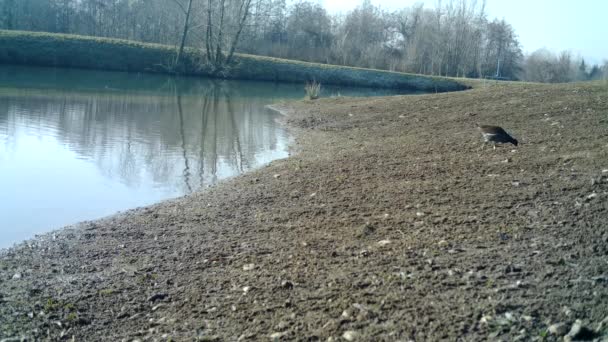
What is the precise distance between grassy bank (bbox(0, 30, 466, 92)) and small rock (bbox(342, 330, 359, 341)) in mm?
38278

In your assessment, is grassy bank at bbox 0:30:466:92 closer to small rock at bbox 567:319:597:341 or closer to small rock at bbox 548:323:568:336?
small rock at bbox 548:323:568:336

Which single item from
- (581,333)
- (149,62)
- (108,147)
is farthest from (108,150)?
(149,62)

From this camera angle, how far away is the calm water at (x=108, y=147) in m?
9.02

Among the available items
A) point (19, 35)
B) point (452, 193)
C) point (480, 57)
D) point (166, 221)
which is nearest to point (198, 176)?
point (166, 221)

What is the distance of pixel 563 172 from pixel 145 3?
171ft

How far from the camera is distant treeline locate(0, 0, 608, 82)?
48.8 m

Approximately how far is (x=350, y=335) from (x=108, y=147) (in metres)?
11.3

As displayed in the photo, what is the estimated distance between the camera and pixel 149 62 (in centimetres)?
4178

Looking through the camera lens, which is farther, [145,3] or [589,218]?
[145,3]

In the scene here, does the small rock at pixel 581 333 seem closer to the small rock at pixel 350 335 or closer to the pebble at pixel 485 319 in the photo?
the pebble at pixel 485 319

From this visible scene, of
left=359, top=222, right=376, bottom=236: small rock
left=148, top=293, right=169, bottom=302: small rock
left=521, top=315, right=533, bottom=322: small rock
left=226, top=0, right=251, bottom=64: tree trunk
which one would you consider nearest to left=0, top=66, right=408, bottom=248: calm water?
left=148, top=293, right=169, bottom=302: small rock

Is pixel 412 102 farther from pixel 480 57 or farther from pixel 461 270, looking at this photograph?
pixel 480 57

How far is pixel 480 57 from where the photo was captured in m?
62.2

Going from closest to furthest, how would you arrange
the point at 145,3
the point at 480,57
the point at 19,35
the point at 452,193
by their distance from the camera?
the point at 452,193, the point at 19,35, the point at 145,3, the point at 480,57
